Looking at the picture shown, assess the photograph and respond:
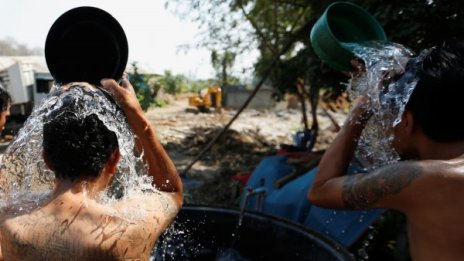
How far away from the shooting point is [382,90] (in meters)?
1.60

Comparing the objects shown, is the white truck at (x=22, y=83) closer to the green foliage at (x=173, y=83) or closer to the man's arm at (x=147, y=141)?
the man's arm at (x=147, y=141)

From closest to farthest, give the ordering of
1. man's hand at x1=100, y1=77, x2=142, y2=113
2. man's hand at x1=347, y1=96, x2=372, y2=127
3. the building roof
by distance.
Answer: man's hand at x1=100, y1=77, x2=142, y2=113 < man's hand at x1=347, y1=96, x2=372, y2=127 < the building roof

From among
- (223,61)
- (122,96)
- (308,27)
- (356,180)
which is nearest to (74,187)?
(122,96)

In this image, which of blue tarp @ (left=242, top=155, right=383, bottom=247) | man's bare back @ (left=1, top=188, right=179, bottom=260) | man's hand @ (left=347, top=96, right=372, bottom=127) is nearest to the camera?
man's bare back @ (left=1, top=188, right=179, bottom=260)

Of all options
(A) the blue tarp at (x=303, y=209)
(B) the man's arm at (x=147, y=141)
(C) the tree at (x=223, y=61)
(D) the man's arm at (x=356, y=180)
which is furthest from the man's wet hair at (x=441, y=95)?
(C) the tree at (x=223, y=61)

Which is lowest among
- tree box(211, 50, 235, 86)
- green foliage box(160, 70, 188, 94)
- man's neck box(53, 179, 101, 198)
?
green foliage box(160, 70, 188, 94)

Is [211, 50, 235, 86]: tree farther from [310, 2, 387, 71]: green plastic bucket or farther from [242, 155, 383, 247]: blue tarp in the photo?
[310, 2, 387, 71]: green plastic bucket

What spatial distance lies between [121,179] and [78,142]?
0.50 meters

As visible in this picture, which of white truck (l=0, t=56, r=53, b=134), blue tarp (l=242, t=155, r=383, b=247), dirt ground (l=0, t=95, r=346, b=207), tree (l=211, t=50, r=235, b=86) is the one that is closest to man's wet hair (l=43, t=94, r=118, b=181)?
blue tarp (l=242, t=155, r=383, b=247)

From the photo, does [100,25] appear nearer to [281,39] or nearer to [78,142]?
[78,142]

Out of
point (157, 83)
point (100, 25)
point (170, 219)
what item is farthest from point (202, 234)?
point (157, 83)

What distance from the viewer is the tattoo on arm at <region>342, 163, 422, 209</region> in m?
1.29

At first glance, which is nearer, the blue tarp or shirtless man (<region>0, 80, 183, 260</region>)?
shirtless man (<region>0, 80, 183, 260</region>)

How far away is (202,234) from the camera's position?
2.59 m
